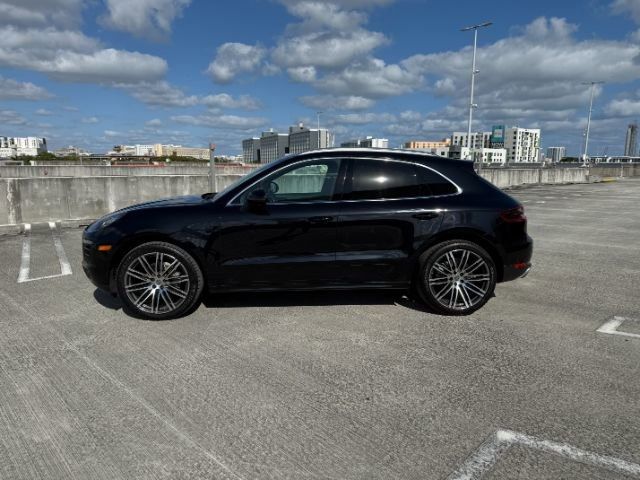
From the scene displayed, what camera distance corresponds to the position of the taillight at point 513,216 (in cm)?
455

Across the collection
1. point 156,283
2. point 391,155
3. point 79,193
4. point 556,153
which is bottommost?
point 156,283

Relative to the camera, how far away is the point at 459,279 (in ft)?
14.9

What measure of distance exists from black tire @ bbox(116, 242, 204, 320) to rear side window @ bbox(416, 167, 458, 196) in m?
2.44

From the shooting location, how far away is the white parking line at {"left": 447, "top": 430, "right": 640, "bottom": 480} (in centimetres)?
230

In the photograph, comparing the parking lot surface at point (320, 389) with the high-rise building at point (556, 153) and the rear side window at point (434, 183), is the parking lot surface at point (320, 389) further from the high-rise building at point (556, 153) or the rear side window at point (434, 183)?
the high-rise building at point (556, 153)

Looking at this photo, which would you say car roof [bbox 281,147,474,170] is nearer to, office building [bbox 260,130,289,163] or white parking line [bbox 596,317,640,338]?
white parking line [bbox 596,317,640,338]

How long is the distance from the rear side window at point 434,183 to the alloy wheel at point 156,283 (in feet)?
8.39

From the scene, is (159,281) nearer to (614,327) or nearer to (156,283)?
(156,283)

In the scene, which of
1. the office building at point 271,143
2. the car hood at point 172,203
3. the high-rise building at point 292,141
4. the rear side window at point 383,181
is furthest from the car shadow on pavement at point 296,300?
the office building at point 271,143

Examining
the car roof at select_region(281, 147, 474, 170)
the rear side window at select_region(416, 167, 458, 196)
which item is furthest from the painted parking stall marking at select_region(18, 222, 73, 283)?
the rear side window at select_region(416, 167, 458, 196)

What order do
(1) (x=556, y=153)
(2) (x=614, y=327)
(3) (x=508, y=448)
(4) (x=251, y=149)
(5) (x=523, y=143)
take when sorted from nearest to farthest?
(3) (x=508, y=448) → (2) (x=614, y=327) → (4) (x=251, y=149) → (5) (x=523, y=143) → (1) (x=556, y=153)

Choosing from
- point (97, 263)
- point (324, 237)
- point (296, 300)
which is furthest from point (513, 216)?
point (97, 263)

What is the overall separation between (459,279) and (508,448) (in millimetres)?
2226

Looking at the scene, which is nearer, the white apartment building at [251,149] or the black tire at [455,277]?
the black tire at [455,277]
